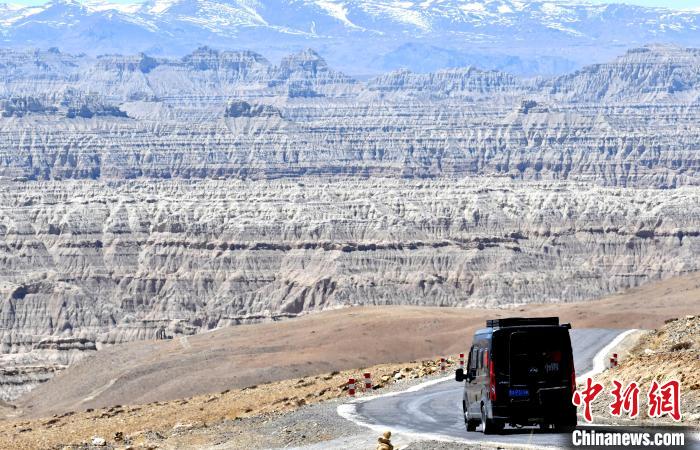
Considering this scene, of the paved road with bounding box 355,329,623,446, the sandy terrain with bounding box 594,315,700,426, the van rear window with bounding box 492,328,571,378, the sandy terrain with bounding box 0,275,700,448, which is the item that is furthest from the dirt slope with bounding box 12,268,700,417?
the van rear window with bounding box 492,328,571,378

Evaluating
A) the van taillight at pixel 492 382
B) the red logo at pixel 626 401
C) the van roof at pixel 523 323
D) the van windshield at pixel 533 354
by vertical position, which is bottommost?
the red logo at pixel 626 401

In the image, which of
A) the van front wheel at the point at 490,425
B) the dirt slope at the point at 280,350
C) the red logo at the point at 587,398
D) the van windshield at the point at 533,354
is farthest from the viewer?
the dirt slope at the point at 280,350

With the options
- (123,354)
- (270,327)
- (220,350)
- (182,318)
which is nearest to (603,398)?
(220,350)

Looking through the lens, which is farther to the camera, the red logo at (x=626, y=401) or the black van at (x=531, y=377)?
the red logo at (x=626, y=401)

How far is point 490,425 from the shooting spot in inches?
1268

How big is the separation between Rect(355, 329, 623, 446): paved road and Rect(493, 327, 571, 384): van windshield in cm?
114

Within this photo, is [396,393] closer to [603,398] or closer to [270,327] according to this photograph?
[603,398]

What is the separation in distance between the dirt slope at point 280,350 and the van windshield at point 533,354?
61117 millimetres

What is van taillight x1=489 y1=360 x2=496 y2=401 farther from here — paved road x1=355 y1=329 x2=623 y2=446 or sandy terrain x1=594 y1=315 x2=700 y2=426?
sandy terrain x1=594 y1=315 x2=700 y2=426

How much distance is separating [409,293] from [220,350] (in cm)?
8164

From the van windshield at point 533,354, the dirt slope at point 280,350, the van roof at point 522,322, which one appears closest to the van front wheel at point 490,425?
the van windshield at point 533,354

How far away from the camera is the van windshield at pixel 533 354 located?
31.5 meters

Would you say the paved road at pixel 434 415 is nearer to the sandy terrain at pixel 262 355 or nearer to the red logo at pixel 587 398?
the red logo at pixel 587 398

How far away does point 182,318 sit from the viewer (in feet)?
600
